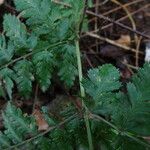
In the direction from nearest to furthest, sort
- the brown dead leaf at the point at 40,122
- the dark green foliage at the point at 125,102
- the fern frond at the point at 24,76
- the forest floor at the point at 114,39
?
the dark green foliage at the point at 125,102 < the fern frond at the point at 24,76 < the brown dead leaf at the point at 40,122 < the forest floor at the point at 114,39

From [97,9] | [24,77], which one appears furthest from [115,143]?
[97,9]

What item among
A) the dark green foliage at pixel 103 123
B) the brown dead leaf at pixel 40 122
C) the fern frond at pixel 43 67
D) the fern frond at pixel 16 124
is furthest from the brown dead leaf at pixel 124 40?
the fern frond at pixel 16 124

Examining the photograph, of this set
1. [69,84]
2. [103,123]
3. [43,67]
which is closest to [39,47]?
[43,67]

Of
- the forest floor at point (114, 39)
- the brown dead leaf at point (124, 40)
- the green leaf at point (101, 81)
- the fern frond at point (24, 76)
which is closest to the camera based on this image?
the green leaf at point (101, 81)

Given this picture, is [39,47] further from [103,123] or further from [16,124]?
[103,123]

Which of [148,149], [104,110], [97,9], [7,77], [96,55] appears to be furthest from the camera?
[97,9]

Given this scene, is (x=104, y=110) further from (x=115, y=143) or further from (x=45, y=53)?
(x=45, y=53)

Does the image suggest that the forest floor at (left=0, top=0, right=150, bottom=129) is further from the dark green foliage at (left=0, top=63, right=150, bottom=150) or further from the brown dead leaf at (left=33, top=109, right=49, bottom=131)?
the dark green foliage at (left=0, top=63, right=150, bottom=150)

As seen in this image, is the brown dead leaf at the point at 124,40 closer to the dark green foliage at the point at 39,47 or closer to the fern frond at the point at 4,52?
the dark green foliage at the point at 39,47
